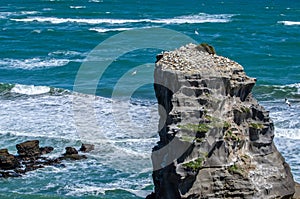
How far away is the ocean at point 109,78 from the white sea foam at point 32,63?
11cm

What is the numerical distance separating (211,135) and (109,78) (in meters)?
39.7

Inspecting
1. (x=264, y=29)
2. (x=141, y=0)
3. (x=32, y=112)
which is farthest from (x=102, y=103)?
(x=141, y=0)

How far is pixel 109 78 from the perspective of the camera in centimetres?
5797

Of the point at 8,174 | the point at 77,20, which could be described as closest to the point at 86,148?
the point at 8,174

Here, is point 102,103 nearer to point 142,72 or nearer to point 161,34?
point 142,72

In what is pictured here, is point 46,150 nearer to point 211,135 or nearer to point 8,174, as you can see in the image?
point 8,174

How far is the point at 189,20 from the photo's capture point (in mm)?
95875

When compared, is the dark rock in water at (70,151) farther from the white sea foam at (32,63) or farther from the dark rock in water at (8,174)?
the white sea foam at (32,63)

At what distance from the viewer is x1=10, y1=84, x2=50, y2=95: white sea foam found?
51.8m

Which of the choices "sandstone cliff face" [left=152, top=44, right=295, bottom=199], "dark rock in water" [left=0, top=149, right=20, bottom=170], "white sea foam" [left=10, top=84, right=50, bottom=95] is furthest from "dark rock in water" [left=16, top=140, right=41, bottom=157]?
"sandstone cliff face" [left=152, top=44, right=295, bottom=199]

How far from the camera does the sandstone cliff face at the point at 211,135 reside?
18.6 meters

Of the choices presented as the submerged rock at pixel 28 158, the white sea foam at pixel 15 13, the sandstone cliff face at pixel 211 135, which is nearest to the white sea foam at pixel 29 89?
the submerged rock at pixel 28 158

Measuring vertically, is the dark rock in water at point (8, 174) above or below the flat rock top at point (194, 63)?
below

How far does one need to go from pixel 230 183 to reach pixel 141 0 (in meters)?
109
